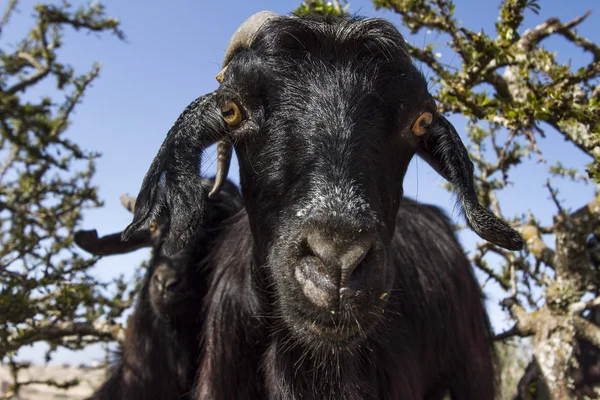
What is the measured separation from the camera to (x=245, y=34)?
3.24 meters

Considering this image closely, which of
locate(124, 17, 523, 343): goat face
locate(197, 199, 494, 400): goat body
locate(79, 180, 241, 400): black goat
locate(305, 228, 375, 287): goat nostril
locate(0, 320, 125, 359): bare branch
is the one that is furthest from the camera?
locate(0, 320, 125, 359): bare branch

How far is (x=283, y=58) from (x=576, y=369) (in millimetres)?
3948

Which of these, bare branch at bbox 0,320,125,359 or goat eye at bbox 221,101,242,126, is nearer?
goat eye at bbox 221,101,242,126

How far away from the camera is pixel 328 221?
7.11 ft

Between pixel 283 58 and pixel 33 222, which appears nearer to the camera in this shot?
pixel 283 58

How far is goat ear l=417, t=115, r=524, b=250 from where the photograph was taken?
2934 mm

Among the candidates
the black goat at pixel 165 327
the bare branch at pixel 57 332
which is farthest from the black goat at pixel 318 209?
the bare branch at pixel 57 332

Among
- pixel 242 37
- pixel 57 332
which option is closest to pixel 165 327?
pixel 57 332

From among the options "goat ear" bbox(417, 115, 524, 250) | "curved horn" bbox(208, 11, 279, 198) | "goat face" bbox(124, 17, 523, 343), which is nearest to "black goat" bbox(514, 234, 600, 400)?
"goat ear" bbox(417, 115, 524, 250)

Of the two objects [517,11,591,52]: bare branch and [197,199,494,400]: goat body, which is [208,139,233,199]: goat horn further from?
[517,11,591,52]: bare branch

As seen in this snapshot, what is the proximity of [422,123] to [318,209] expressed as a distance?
3.41ft

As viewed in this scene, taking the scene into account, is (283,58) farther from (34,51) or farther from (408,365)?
(34,51)

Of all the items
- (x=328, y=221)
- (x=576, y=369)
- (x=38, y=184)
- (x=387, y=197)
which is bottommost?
(x=576, y=369)

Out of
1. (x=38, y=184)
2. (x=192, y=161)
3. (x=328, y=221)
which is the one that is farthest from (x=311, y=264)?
(x=38, y=184)
